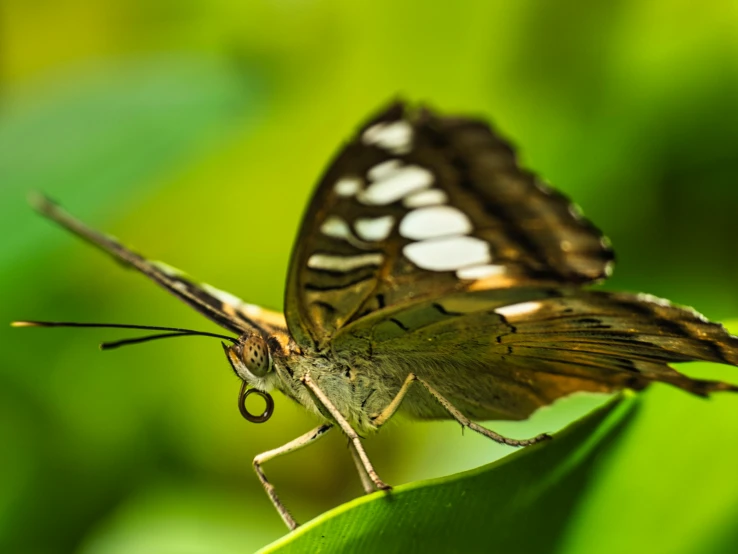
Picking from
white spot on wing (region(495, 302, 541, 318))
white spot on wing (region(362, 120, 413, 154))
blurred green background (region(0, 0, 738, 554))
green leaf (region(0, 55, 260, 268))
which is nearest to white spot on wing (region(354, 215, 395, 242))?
white spot on wing (region(362, 120, 413, 154))

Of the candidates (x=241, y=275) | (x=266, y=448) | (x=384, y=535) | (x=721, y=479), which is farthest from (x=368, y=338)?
(x=241, y=275)

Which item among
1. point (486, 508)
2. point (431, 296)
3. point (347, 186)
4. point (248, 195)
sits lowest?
point (486, 508)

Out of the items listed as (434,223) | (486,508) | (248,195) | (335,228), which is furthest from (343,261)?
(248,195)

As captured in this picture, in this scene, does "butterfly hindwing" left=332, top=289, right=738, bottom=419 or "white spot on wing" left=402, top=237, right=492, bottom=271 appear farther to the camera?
"white spot on wing" left=402, top=237, right=492, bottom=271

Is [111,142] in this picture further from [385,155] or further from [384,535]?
[384,535]

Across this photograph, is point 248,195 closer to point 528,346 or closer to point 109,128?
point 109,128

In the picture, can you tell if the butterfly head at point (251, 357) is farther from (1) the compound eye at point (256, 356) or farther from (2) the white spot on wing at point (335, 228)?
(2) the white spot on wing at point (335, 228)

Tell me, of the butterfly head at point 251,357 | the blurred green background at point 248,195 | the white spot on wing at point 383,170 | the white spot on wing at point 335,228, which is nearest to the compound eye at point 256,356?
the butterfly head at point 251,357

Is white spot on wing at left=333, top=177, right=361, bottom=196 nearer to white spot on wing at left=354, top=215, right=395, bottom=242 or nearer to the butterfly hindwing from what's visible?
white spot on wing at left=354, top=215, right=395, bottom=242
